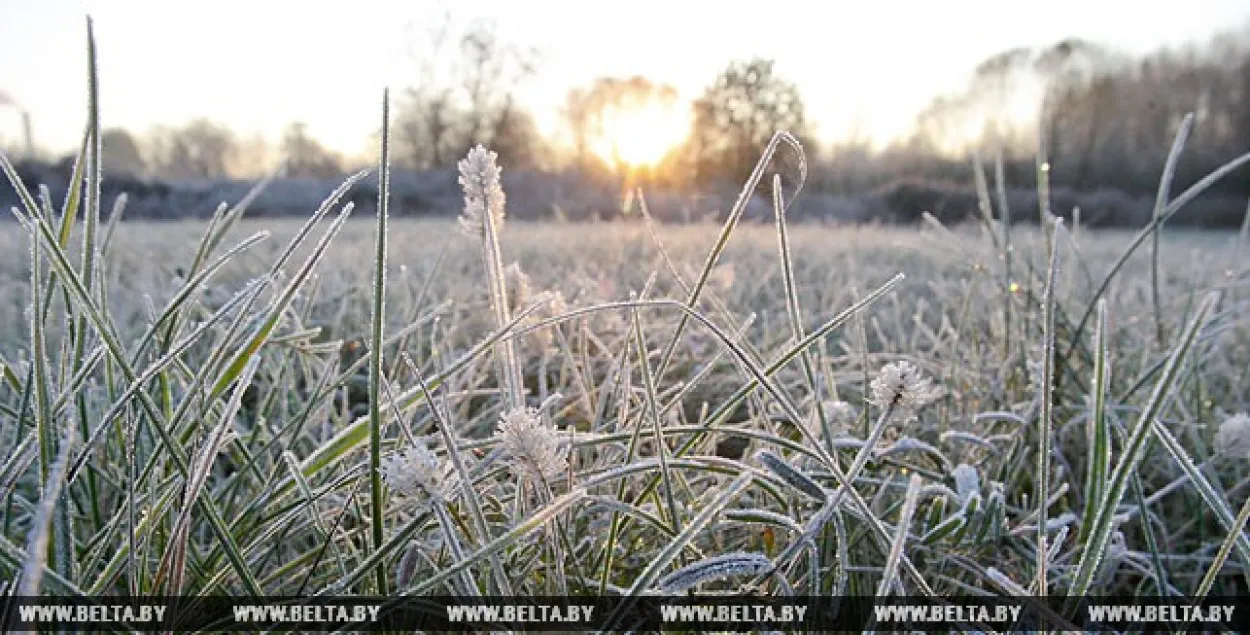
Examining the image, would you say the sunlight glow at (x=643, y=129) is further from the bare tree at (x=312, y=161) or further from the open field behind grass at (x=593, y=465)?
the bare tree at (x=312, y=161)

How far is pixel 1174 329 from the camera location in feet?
3.70

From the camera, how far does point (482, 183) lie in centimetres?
49

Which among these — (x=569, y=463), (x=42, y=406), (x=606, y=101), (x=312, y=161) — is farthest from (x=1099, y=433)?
(x=312, y=161)

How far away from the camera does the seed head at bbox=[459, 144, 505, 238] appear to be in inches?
19.1

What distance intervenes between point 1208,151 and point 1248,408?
8.51 metres

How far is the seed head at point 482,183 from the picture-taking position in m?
0.48

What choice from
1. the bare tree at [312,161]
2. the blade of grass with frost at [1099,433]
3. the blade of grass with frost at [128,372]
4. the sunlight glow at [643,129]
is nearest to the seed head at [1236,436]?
the blade of grass with frost at [1099,433]

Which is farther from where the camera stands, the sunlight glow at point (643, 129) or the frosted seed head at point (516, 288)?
the sunlight glow at point (643, 129)

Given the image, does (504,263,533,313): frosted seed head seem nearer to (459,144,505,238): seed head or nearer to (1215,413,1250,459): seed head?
(459,144,505,238): seed head

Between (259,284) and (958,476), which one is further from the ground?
(259,284)

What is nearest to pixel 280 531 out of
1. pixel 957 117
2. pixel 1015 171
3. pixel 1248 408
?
pixel 1248 408

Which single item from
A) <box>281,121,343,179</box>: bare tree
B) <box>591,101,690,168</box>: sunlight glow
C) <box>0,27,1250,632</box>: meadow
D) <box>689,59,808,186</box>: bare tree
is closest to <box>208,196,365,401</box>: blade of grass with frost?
<box>0,27,1250,632</box>: meadow

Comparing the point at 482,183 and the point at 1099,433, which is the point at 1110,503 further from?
the point at 482,183

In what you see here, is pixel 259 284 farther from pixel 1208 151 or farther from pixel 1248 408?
pixel 1208 151
